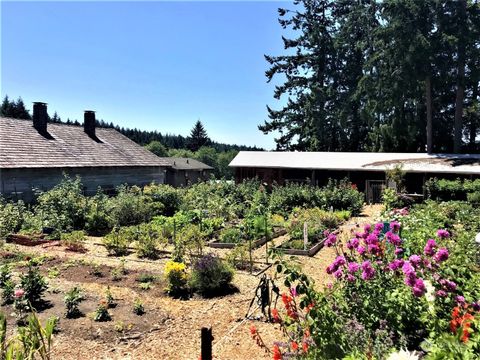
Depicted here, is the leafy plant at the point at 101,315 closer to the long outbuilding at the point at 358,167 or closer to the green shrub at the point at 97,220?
the green shrub at the point at 97,220

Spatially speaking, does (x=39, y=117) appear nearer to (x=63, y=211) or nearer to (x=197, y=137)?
(x=63, y=211)

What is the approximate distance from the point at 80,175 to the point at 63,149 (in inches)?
74.4

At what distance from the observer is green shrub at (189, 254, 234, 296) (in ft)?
24.6

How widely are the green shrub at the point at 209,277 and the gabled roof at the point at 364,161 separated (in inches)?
785

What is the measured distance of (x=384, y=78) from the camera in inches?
1262

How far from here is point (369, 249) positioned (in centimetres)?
423

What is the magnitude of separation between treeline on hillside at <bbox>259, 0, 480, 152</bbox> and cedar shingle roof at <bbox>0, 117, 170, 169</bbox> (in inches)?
747

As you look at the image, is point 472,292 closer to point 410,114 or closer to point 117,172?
point 117,172

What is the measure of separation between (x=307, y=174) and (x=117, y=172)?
1316 centimetres

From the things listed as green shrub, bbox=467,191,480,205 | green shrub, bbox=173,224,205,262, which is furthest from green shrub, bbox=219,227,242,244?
green shrub, bbox=467,191,480,205

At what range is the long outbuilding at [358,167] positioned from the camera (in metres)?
25.0

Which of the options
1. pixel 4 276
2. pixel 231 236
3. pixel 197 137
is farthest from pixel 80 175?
pixel 197 137

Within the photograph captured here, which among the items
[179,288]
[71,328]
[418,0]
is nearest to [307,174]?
[418,0]

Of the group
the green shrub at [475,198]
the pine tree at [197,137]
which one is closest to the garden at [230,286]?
the green shrub at [475,198]
